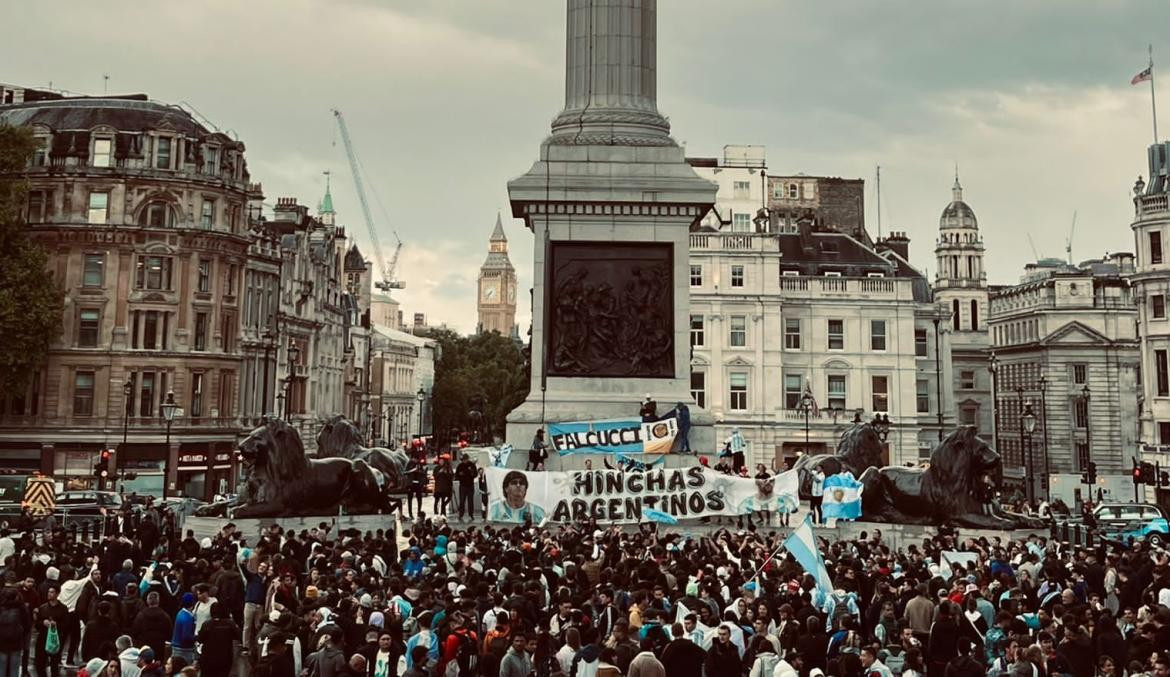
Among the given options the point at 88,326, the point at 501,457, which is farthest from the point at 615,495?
the point at 88,326

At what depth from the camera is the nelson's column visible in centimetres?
3012

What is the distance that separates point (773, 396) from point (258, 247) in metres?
32.3

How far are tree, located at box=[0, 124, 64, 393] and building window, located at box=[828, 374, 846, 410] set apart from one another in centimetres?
4403

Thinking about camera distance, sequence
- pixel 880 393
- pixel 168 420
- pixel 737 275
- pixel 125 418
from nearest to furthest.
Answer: pixel 168 420, pixel 125 418, pixel 737 275, pixel 880 393

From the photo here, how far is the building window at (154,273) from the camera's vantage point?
190ft

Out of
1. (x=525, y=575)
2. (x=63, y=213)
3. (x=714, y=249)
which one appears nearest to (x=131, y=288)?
(x=63, y=213)

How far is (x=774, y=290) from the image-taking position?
7025cm

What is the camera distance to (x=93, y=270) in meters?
57.0

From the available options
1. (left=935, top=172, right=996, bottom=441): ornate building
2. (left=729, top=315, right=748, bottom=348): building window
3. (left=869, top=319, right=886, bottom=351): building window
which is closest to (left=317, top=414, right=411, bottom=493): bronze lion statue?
(left=729, top=315, right=748, bottom=348): building window

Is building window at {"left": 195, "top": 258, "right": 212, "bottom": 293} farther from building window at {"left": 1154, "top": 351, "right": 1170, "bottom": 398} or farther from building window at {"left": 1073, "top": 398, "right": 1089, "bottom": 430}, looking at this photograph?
building window at {"left": 1073, "top": 398, "right": 1089, "bottom": 430}

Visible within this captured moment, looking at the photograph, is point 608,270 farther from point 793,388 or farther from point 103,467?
point 793,388

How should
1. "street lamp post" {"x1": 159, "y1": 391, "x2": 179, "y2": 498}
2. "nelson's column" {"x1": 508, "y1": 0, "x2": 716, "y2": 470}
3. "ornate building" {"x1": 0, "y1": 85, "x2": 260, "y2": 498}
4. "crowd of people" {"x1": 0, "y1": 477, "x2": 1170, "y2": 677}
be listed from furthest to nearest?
"ornate building" {"x1": 0, "y1": 85, "x2": 260, "y2": 498}
"street lamp post" {"x1": 159, "y1": 391, "x2": 179, "y2": 498}
"nelson's column" {"x1": 508, "y1": 0, "x2": 716, "y2": 470}
"crowd of people" {"x1": 0, "y1": 477, "x2": 1170, "y2": 677}

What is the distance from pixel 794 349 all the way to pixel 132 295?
1518 inches

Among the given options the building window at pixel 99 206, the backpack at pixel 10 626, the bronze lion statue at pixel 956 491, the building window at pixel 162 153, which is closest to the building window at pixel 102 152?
the building window at pixel 99 206
